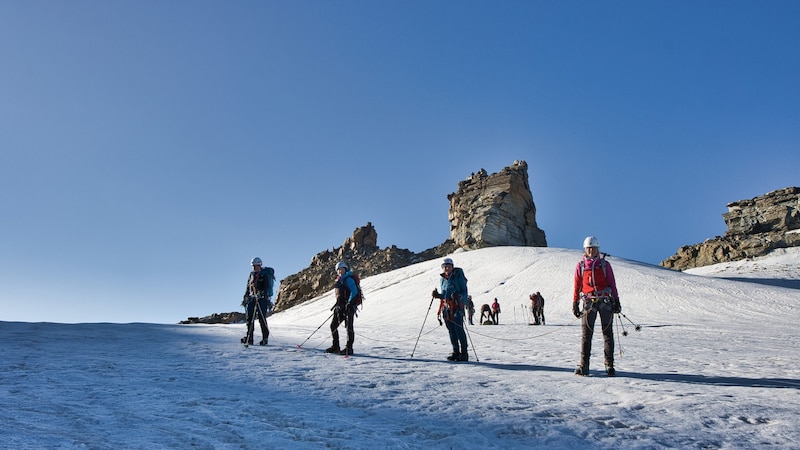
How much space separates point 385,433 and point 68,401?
A: 3.38 metres

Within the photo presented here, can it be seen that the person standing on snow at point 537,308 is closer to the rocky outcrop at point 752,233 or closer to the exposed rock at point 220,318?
the exposed rock at point 220,318

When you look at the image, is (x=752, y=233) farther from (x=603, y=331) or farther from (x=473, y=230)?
(x=603, y=331)

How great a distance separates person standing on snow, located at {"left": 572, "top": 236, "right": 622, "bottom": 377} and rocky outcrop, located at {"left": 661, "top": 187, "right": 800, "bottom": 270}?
85863 mm

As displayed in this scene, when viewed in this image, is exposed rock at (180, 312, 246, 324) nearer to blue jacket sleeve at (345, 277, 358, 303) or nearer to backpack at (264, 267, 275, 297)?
backpack at (264, 267, 275, 297)

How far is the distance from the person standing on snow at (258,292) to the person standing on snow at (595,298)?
7.51 m

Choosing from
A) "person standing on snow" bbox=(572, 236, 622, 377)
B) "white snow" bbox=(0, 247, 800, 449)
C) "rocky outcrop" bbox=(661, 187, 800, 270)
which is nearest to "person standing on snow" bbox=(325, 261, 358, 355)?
"white snow" bbox=(0, 247, 800, 449)

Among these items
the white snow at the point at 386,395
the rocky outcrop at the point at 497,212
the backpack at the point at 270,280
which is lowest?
the white snow at the point at 386,395

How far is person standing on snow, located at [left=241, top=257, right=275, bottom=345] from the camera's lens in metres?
12.5

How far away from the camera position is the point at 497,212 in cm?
8012

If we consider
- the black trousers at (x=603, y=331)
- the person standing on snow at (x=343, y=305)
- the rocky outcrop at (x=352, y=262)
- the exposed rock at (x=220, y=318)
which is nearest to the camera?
the black trousers at (x=603, y=331)

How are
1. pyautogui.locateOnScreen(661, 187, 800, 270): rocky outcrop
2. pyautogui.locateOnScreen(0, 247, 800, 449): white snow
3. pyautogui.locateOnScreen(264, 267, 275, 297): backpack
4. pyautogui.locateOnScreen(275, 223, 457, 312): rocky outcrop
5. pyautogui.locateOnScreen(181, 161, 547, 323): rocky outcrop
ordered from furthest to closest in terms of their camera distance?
pyautogui.locateOnScreen(661, 187, 800, 270): rocky outcrop → pyautogui.locateOnScreen(181, 161, 547, 323): rocky outcrop → pyautogui.locateOnScreen(275, 223, 457, 312): rocky outcrop → pyautogui.locateOnScreen(264, 267, 275, 297): backpack → pyautogui.locateOnScreen(0, 247, 800, 449): white snow

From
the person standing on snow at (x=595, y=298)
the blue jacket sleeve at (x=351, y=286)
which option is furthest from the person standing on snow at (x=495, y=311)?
the person standing on snow at (x=595, y=298)

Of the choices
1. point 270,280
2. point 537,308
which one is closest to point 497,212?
point 537,308

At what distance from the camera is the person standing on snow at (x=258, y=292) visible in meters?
12.5
